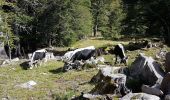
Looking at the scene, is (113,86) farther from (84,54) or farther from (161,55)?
(84,54)

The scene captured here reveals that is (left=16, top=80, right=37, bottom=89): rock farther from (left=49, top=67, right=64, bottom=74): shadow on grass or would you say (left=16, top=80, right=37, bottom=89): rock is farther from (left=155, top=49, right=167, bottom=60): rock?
(left=155, top=49, right=167, bottom=60): rock

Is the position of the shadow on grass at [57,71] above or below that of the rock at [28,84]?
above

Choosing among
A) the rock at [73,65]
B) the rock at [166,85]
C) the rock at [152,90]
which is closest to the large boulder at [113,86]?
the rock at [152,90]

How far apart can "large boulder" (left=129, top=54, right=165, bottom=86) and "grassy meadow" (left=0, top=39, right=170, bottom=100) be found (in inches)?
136

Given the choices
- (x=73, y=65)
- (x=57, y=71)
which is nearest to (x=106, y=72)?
(x=73, y=65)

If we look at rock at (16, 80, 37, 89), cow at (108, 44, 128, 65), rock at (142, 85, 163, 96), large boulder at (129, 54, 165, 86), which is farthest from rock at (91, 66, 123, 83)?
cow at (108, 44, 128, 65)

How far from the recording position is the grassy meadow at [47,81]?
23994 millimetres

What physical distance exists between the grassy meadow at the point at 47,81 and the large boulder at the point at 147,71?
11.4 feet

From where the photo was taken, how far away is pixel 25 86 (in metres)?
27.2

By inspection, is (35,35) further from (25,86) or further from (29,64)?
(25,86)

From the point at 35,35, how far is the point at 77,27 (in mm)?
8904

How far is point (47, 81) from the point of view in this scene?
1142 inches

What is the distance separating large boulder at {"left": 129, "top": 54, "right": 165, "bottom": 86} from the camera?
804 inches

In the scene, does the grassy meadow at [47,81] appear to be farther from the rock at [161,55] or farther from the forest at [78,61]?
the rock at [161,55]
